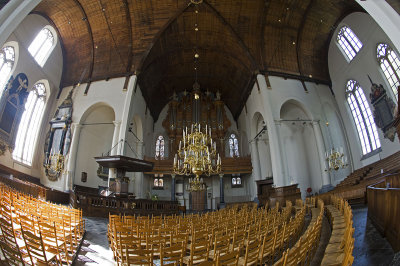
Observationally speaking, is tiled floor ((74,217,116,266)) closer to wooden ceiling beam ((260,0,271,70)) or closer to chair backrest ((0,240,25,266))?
chair backrest ((0,240,25,266))

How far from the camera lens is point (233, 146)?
23.9 metres

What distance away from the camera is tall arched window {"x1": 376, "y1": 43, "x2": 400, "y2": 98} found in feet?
38.3

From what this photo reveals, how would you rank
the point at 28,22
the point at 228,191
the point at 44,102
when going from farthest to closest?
the point at 228,191
the point at 44,102
the point at 28,22

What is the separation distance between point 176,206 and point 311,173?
989cm

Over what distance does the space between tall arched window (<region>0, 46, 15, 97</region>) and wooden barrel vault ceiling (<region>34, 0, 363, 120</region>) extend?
10.9 ft

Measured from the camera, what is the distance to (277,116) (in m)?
15.4

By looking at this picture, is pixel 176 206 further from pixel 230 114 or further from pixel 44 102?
pixel 230 114

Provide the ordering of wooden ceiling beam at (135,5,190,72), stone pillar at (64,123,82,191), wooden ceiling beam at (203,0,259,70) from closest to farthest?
stone pillar at (64,123,82,191) < wooden ceiling beam at (135,5,190,72) < wooden ceiling beam at (203,0,259,70)

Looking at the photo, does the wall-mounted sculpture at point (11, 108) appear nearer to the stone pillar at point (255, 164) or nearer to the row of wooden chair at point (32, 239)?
the row of wooden chair at point (32, 239)

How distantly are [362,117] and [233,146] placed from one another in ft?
38.8

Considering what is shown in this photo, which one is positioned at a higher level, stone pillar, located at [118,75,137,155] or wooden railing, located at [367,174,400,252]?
stone pillar, located at [118,75,137,155]

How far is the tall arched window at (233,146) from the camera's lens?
23.5 metres

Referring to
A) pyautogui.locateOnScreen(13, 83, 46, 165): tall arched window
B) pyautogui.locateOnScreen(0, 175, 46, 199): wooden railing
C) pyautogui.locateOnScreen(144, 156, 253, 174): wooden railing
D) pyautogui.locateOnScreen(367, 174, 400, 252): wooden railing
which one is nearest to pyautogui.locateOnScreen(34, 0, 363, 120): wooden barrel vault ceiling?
pyautogui.locateOnScreen(13, 83, 46, 165): tall arched window

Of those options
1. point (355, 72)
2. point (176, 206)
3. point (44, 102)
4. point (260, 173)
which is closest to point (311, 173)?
point (260, 173)
